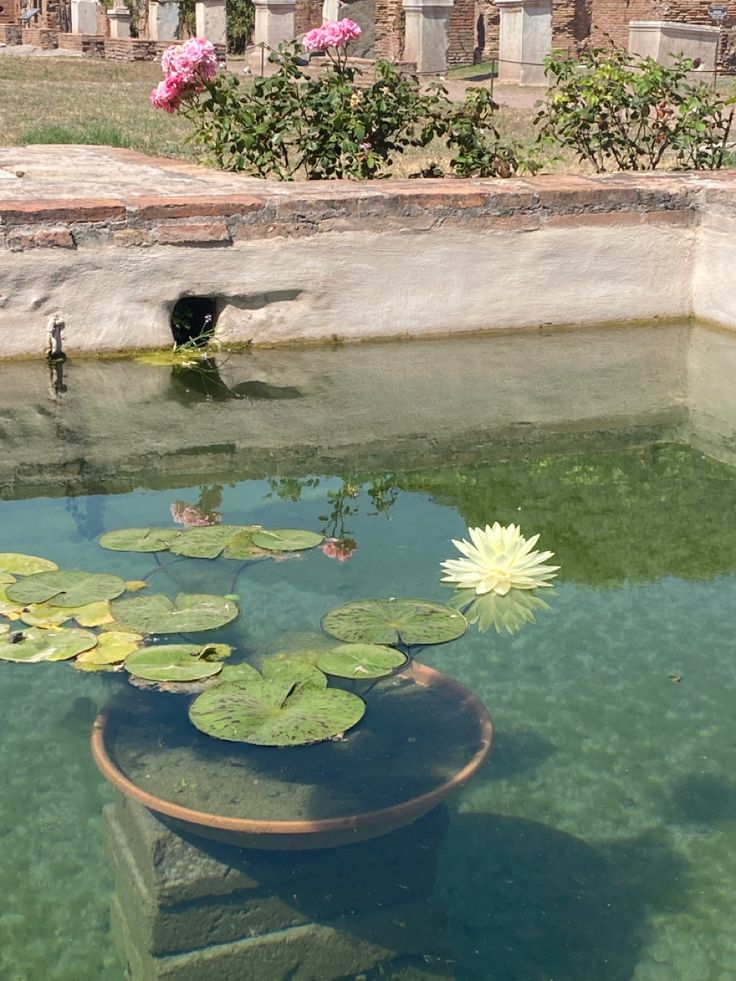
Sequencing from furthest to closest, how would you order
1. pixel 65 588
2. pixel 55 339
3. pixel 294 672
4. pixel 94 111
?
pixel 94 111 → pixel 55 339 → pixel 65 588 → pixel 294 672

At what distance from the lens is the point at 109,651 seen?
3.16 metres

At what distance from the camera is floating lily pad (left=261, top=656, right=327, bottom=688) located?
117 inches

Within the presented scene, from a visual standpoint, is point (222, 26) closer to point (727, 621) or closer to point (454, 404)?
point (454, 404)

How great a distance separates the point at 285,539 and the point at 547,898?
1.71m

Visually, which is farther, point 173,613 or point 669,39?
point 669,39

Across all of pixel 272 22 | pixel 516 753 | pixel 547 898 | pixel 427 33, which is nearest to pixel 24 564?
pixel 516 753

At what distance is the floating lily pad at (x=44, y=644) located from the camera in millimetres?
3143

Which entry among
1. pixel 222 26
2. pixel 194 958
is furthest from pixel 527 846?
pixel 222 26

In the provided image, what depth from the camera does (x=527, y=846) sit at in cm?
259

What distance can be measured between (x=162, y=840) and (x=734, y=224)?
189 inches


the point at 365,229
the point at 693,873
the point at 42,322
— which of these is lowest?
the point at 693,873

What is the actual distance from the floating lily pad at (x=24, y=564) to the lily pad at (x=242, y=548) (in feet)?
1.60

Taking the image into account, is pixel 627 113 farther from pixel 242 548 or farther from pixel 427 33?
pixel 427 33

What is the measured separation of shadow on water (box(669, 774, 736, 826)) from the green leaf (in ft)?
5.84
